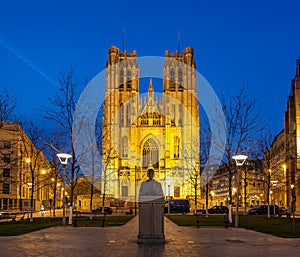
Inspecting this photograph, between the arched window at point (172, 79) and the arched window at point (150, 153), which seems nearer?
the arched window at point (150, 153)

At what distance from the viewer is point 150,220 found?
60.5ft

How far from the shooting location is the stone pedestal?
1842 cm

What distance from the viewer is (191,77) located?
116 m

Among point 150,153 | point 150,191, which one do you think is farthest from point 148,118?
point 150,191

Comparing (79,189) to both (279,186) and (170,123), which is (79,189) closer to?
(170,123)

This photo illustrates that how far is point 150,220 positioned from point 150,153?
9708 centimetres

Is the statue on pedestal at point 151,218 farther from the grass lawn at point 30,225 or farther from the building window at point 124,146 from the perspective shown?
the building window at point 124,146

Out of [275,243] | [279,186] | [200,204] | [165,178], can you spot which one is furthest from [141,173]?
[275,243]

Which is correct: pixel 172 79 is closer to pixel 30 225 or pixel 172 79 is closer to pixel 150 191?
pixel 30 225

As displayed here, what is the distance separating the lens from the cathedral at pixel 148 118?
4407 inches

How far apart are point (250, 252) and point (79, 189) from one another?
96870 millimetres

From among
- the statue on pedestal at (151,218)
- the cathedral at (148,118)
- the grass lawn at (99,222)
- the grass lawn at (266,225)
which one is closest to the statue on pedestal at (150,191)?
the statue on pedestal at (151,218)

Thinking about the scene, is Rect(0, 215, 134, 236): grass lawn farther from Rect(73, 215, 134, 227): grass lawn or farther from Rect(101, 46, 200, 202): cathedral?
Rect(101, 46, 200, 202): cathedral

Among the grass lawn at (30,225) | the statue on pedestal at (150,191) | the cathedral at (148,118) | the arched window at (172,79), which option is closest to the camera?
the statue on pedestal at (150,191)
